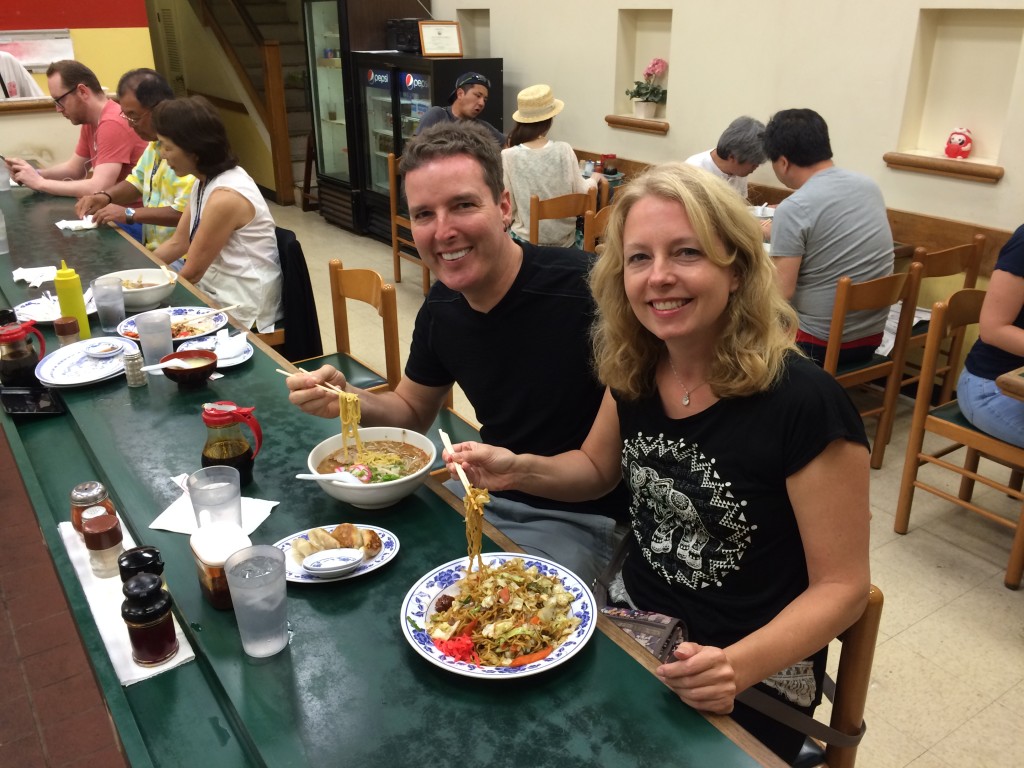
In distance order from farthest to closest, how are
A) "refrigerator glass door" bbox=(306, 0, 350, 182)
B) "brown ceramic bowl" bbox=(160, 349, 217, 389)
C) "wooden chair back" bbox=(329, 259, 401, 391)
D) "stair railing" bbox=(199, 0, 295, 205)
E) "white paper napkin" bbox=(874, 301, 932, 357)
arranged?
"stair railing" bbox=(199, 0, 295, 205) < "refrigerator glass door" bbox=(306, 0, 350, 182) < "white paper napkin" bbox=(874, 301, 932, 357) < "wooden chair back" bbox=(329, 259, 401, 391) < "brown ceramic bowl" bbox=(160, 349, 217, 389)

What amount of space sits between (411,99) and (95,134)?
8.33 feet

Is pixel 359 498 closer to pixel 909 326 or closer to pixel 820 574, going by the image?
pixel 820 574

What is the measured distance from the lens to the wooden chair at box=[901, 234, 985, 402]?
3.43 meters

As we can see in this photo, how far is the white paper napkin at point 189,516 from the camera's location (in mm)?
1520

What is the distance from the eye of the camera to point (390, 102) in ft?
22.0

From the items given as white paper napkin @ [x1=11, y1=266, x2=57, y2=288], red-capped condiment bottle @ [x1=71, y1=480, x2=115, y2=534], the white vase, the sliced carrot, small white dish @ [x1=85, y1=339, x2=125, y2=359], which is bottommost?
the sliced carrot

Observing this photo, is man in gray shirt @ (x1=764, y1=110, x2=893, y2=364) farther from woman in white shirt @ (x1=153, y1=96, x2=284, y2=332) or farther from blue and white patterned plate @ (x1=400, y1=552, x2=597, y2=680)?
blue and white patterned plate @ (x1=400, y1=552, x2=597, y2=680)

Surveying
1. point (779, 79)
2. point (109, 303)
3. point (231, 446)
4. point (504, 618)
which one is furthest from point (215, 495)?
point (779, 79)

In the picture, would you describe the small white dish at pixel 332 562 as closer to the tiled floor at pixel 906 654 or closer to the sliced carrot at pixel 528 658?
the sliced carrot at pixel 528 658

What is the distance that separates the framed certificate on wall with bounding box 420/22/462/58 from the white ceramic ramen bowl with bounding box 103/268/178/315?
3778 millimetres

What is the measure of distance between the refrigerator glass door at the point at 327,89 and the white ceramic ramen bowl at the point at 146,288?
473 cm

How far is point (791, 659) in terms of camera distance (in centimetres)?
124

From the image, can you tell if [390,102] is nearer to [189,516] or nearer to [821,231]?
[821,231]

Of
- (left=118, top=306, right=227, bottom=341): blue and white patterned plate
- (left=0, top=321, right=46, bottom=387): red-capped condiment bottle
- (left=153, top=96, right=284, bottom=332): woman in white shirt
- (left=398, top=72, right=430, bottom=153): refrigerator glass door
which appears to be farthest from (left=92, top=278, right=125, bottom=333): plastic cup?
(left=398, top=72, right=430, bottom=153): refrigerator glass door
